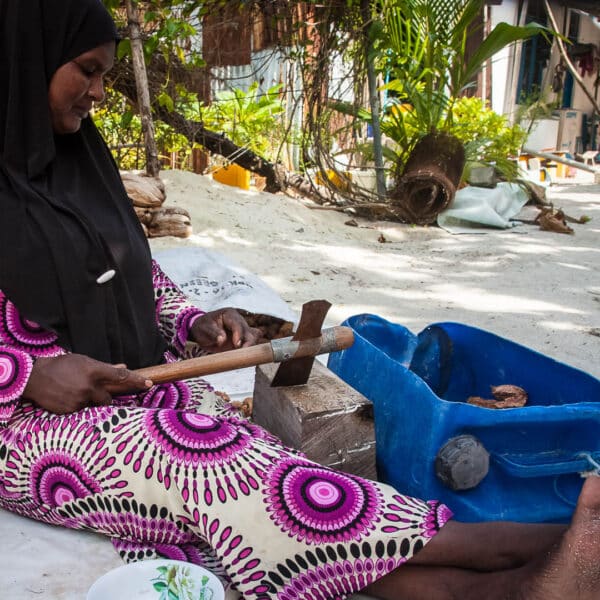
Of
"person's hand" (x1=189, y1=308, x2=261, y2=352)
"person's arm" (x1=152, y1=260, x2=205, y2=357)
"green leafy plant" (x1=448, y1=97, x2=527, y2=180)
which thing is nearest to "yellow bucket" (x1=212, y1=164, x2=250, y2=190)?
"green leafy plant" (x1=448, y1=97, x2=527, y2=180)

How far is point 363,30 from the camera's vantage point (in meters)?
6.77

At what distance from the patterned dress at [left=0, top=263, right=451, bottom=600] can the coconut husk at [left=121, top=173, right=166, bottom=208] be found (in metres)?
3.49

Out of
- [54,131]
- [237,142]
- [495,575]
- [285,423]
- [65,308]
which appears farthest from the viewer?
[237,142]

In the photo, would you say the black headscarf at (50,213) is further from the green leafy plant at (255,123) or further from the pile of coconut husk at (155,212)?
the green leafy plant at (255,123)

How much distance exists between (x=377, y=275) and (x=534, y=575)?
3.76m

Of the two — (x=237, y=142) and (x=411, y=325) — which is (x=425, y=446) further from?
(x=237, y=142)

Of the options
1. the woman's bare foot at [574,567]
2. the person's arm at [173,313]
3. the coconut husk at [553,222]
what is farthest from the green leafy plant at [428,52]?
the woman's bare foot at [574,567]

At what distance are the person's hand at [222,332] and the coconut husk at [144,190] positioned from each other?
3103 millimetres

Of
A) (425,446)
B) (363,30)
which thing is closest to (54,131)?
(425,446)

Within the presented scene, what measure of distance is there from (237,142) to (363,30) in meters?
1.79

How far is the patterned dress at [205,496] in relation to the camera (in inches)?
56.1

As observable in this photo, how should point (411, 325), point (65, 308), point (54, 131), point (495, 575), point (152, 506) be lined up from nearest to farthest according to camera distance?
1. point (495, 575)
2. point (152, 506)
3. point (65, 308)
4. point (54, 131)
5. point (411, 325)

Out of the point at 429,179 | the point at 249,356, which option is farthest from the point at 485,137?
the point at 249,356

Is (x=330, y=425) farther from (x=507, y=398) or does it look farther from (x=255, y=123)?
(x=255, y=123)
